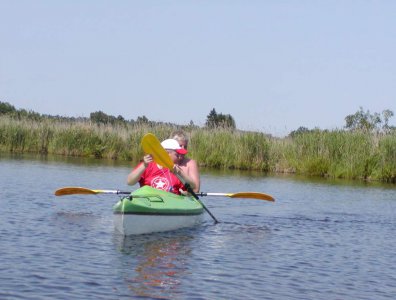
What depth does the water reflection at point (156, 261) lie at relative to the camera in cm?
784

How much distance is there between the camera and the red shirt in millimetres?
12188

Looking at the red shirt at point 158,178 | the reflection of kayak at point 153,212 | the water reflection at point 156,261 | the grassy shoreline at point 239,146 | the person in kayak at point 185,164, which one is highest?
the grassy shoreline at point 239,146

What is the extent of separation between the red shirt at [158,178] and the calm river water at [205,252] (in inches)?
30.3

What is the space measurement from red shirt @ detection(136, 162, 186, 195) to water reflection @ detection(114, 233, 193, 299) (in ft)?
3.33

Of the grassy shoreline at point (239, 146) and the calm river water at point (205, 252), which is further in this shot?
the grassy shoreline at point (239, 146)

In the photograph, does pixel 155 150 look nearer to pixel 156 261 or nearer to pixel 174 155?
pixel 174 155

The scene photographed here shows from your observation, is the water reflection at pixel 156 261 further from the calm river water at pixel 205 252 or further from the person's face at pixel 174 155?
the person's face at pixel 174 155

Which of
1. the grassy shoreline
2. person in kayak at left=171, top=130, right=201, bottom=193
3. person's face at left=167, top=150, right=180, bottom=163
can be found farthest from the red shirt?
the grassy shoreline

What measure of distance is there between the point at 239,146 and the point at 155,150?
60.5ft

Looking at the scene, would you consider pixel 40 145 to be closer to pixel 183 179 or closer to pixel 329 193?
pixel 329 193

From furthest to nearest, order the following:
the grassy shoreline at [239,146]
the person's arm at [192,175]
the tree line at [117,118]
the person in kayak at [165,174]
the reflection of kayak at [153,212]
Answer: the tree line at [117,118] → the grassy shoreline at [239,146] → the person's arm at [192,175] → the person in kayak at [165,174] → the reflection of kayak at [153,212]

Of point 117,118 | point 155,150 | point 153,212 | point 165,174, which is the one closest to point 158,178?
point 165,174

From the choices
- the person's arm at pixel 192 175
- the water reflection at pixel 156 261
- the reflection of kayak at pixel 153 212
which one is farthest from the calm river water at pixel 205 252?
the person's arm at pixel 192 175

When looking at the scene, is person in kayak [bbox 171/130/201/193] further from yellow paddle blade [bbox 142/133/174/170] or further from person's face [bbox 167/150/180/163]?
yellow paddle blade [bbox 142/133/174/170]
